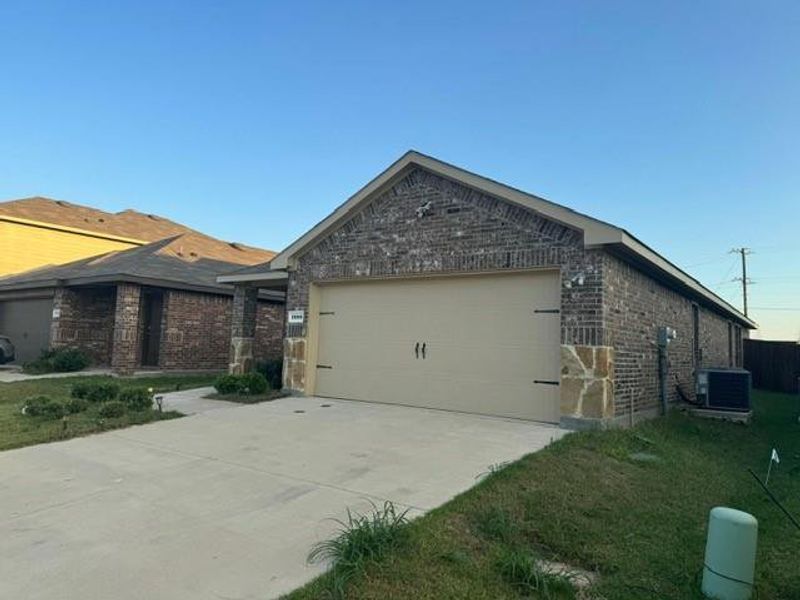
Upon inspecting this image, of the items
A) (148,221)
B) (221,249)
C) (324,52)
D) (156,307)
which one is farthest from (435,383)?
(148,221)

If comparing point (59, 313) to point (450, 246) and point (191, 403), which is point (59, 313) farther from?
point (450, 246)

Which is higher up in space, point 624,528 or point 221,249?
point 221,249

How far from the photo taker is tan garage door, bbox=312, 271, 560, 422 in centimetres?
831

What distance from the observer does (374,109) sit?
13.6 m

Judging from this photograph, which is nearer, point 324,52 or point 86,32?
point 86,32

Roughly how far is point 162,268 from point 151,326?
2102 mm

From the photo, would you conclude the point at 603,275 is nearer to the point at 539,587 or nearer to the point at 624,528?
the point at 624,528

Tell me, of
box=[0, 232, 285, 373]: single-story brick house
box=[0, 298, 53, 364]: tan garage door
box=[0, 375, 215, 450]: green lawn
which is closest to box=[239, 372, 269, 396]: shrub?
box=[0, 375, 215, 450]: green lawn

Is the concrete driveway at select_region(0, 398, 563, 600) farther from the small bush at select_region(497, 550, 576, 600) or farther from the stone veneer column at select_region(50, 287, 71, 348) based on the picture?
the stone veneer column at select_region(50, 287, 71, 348)

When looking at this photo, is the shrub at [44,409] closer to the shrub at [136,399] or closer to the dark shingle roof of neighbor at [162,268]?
the shrub at [136,399]

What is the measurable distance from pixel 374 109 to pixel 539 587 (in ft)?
40.9

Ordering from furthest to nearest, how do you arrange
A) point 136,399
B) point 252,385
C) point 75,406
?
point 252,385 < point 136,399 < point 75,406

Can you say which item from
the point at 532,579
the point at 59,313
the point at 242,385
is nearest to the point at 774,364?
the point at 242,385

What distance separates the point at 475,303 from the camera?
9.01 m
